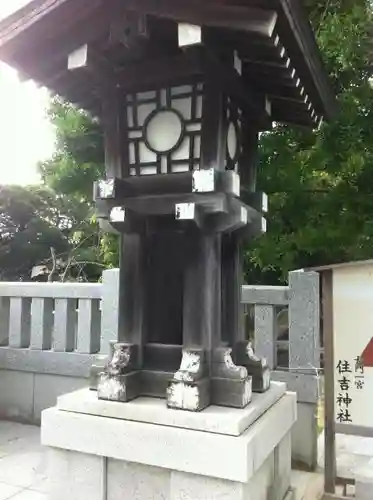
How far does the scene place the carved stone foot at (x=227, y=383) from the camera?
2779mm

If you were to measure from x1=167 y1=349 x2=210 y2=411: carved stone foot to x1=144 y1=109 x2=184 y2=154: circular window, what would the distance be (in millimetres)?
1313

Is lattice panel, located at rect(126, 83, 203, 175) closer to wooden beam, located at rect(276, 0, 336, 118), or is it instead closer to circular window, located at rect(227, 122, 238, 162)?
circular window, located at rect(227, 122, 238, 162)

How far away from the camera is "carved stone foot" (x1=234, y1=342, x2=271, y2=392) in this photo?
3.20m

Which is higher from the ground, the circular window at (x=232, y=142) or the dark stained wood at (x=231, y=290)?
the circular window at (x=232, y=142)

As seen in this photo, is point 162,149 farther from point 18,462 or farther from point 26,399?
point 26,399

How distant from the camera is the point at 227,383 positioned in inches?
111

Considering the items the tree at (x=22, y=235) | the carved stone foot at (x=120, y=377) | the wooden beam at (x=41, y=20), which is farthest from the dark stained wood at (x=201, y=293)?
the tree at (x=22, y=235)

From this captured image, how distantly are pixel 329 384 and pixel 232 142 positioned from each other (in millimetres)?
1909

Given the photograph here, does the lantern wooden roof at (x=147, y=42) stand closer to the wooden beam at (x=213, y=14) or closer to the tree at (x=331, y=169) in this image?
the wooden beam at (x=213, y=14)

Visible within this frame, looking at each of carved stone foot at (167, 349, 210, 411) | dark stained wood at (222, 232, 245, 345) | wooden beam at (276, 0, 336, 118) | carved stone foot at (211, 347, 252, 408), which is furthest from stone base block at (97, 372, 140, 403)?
wooden beam at (276, 0, 336, 118)

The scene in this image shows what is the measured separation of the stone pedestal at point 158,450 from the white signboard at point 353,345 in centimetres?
60

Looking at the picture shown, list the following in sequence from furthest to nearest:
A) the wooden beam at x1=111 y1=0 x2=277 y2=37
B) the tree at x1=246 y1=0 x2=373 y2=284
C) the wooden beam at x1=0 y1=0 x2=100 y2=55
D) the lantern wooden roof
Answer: the tree at x1=246 y1=0 x2=373 y2=284 < the wooden beam at x1=0 y1=0 x2=100 y2=55 < the lantern wooden roof < the wooden beam at x1=111 y1=0 x2=277 y2=37

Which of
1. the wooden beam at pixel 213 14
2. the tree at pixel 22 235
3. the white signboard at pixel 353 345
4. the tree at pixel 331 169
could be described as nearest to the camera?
the wooden beam at pixel 213 14

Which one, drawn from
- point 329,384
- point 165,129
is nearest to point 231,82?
point 165,129
